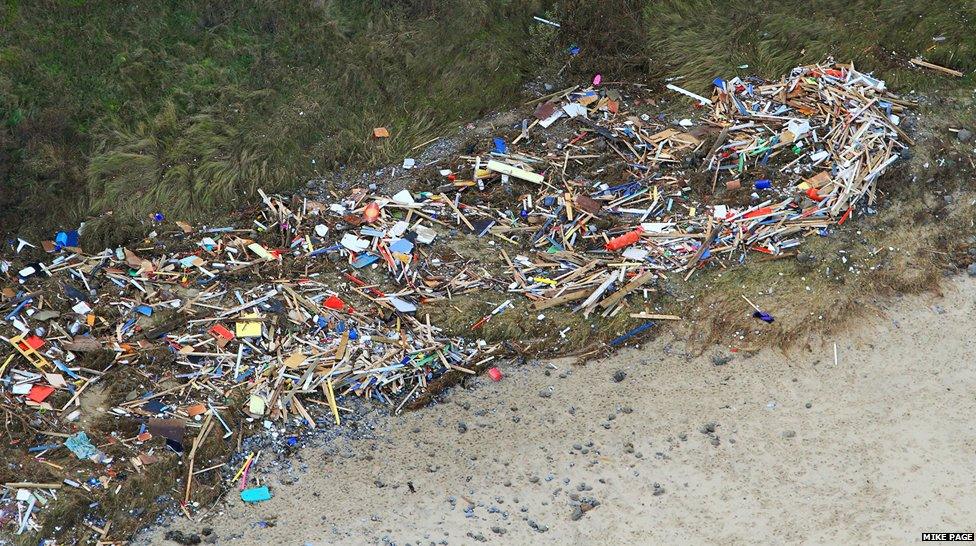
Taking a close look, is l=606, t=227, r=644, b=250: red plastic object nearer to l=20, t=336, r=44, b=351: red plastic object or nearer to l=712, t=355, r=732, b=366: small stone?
l=712, t=355, r=732, b=366: small stone

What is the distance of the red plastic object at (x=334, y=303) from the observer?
10.2 m

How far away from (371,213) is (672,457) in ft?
15.8

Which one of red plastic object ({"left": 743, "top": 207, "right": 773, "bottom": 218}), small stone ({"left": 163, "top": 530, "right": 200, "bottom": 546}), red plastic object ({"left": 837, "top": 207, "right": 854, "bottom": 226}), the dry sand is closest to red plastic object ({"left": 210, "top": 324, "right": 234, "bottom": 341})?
the dry sand

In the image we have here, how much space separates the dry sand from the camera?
8.62 meters

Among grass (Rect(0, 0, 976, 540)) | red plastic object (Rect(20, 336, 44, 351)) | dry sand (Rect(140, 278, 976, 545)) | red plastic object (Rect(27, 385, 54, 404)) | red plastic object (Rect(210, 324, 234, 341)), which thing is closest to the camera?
dry sand (Rect(140, 278, 976, 545))

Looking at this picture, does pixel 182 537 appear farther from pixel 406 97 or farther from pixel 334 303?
pixel 406 97

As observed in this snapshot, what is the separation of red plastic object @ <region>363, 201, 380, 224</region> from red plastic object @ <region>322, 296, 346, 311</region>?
122cm

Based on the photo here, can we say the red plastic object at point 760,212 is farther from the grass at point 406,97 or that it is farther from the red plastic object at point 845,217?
the red plastic object at point 845,217

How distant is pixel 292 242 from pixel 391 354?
87.2 inches

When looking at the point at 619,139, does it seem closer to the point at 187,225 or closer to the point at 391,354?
the point at 391,354

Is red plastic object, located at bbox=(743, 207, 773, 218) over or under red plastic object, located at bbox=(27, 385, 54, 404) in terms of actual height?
over

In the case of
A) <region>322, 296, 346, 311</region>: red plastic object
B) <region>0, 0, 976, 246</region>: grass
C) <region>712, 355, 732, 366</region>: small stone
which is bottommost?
<region>712, 355, 732, 366</region>: small stone

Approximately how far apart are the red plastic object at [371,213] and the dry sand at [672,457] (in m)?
2.64

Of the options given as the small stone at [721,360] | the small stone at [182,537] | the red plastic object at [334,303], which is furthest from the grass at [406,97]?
the small stone at [182,537]
